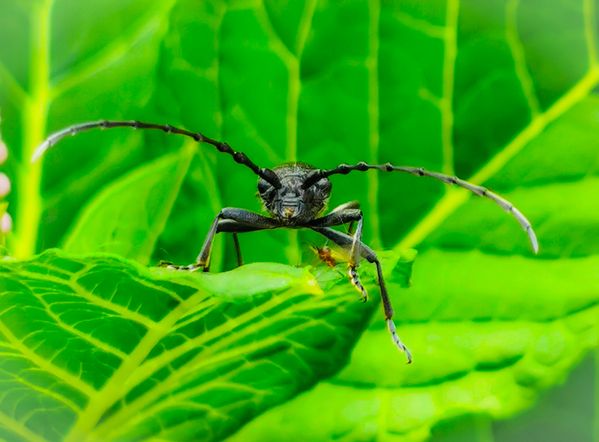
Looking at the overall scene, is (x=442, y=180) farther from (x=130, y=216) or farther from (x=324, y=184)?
(x=130, y=216)

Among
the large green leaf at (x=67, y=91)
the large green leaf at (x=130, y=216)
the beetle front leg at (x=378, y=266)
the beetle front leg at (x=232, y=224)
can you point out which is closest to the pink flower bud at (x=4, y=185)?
the large green leaf at (x=67, y=91)

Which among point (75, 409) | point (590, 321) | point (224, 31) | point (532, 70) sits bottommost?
point (75, 409)

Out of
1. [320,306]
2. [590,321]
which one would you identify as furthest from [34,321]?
[590,321]

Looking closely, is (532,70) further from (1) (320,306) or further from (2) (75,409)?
(2) (75,409)

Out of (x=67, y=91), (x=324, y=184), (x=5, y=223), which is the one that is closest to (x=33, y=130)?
(x=67, y=91)

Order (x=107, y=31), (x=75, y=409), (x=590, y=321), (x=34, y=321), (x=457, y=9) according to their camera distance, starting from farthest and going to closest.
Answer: (x=107, y=31) → (x=457, y=9) → (x=590, y=321) → (x=75, y=409) → (x=34, y=321)

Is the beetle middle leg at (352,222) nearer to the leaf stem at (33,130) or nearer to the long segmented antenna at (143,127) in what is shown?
the long segmented antenna at (143,127)

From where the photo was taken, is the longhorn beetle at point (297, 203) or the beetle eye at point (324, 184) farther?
the beetle eye at point (324, 184)
